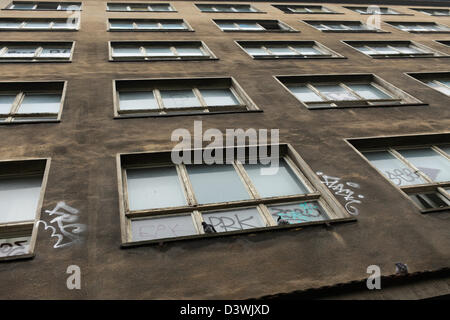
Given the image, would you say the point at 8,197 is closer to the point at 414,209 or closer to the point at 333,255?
the point at 333,255

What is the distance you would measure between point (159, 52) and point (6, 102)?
17.5ft

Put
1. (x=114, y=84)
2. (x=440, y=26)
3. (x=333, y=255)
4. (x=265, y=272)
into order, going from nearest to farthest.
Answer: (x=265, y=272), (x=333, y=255), (x=114, y=84), (x=440, y=26)

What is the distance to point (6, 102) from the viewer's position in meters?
8.90

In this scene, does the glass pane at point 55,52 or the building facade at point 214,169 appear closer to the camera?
the building facade at point 214,169

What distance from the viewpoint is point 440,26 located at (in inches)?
772

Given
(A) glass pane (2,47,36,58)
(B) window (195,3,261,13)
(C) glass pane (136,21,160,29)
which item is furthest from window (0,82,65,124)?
(B) window (195,3,261,13)

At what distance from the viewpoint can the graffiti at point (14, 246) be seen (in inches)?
203

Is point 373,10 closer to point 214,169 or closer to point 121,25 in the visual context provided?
point 121,25

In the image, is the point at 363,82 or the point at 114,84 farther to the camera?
the point at 363,82

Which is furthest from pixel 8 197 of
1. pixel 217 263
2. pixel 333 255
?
pixel 333 255

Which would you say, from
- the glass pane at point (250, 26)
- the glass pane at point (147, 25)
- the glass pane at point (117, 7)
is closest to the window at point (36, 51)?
the glass pane at point (147, 25)

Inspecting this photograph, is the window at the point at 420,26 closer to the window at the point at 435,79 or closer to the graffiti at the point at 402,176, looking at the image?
the window at the point at 435,79

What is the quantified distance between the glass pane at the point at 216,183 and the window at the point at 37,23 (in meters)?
9.99
